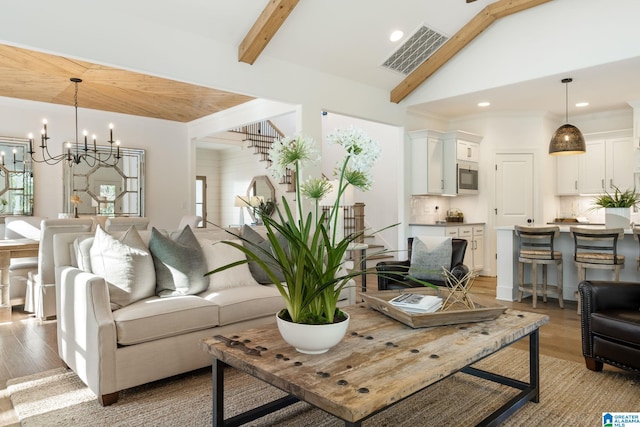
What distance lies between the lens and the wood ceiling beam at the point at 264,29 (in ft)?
13.7

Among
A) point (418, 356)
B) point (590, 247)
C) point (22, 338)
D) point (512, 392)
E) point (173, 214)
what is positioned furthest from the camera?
point (173, 214)

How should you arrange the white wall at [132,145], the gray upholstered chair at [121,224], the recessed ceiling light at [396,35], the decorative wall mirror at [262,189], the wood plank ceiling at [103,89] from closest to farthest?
the gray upholstered chair at [121,224] → the wood plank ceiling at [103,89] → the recessed ceiling light at [396,35] → the white wall at [132,145] → the decorative wall mirror at [262,189]

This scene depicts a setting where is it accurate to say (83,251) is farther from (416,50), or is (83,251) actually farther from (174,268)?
(416,50)

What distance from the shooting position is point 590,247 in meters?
4.53

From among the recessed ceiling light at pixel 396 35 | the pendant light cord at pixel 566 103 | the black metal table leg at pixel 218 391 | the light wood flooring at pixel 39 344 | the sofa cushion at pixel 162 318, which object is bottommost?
the light wood flooring at pixel 39 344

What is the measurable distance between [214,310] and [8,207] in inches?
211

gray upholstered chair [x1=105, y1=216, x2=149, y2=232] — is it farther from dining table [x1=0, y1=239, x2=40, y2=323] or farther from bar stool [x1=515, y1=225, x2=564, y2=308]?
bar stool [x1=515, y1=225, x2=564, y2=308]

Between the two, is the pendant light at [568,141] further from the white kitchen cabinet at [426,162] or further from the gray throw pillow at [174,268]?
the gray throw pillow at [174,268]

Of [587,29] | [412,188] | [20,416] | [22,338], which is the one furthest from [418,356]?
[412,188]

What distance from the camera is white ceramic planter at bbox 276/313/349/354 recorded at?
1674mm

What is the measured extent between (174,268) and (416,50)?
14.6 ft

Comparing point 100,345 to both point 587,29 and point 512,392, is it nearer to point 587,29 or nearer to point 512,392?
point 512,392

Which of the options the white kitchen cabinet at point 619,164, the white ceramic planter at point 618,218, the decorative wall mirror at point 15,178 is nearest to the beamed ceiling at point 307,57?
the white kitchen cabinet at point 619,164

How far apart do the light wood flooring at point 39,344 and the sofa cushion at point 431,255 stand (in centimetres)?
98
